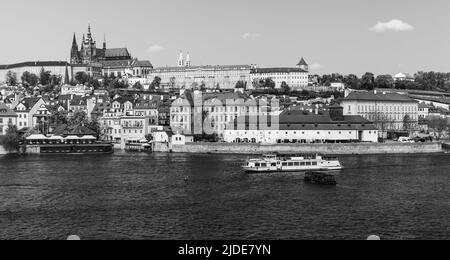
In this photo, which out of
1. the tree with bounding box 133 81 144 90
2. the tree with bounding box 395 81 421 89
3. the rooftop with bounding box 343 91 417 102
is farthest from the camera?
the tree with bounding box 133 81 144 90

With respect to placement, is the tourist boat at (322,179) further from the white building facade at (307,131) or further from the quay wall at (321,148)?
the white building facade at (307,131)

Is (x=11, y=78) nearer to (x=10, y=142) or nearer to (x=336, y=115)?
(x=10, y=142)

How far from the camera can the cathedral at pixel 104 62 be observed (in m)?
122

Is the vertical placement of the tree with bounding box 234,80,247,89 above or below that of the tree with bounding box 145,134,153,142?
above

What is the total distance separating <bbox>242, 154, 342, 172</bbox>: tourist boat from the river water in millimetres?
981

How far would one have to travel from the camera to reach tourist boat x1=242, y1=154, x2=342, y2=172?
31.1 metres

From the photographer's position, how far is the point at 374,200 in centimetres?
2147

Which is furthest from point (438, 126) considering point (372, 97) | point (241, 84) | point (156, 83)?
point (156, 83)

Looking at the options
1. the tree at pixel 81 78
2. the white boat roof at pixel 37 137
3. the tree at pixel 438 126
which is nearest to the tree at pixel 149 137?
the white boat roof at pixel 37 137

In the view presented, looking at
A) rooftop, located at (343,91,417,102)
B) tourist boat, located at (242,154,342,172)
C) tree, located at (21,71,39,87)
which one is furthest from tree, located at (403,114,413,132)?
tree, located at (21,71,39,87)

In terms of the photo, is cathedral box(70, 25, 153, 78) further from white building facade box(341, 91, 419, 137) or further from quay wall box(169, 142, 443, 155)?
quay wall box(169, 142, 443, 155)

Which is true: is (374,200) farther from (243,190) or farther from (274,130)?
(274,130)

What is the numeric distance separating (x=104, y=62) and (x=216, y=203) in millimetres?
113428
